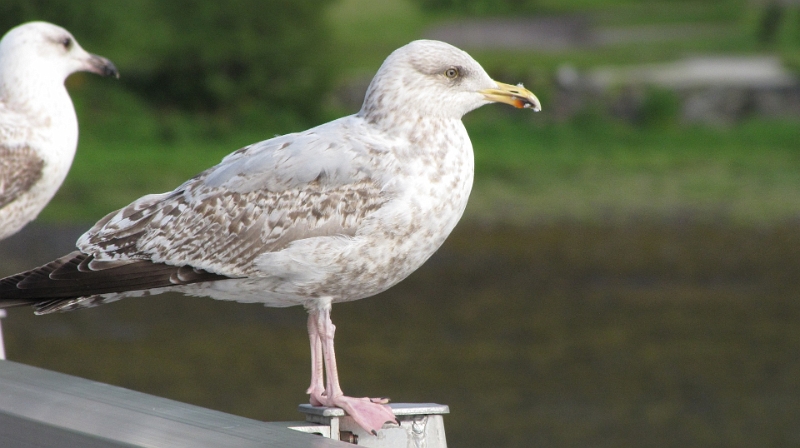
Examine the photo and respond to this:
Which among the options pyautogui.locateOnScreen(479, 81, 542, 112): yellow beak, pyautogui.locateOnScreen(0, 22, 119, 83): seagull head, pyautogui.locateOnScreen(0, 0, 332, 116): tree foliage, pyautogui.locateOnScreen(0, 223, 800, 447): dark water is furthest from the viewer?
pyautogui.locateOnScreen(0, 0, 332, 116): tree foliage

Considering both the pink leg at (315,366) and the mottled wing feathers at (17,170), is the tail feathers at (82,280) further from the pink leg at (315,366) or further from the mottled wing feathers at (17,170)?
the mottled wing feathers at (17,170)

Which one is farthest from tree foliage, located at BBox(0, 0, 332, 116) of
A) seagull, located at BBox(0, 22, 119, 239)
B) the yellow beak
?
the yellow beak

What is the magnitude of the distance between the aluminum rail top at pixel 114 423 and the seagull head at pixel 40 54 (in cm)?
321

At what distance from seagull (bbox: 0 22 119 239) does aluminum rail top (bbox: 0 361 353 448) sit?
2801mm

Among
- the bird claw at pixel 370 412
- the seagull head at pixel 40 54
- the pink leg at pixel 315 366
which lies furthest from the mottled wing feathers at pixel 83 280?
the seagull head at pixel 40 54

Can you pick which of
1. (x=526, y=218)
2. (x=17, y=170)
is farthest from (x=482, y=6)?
(x=17, y=170)

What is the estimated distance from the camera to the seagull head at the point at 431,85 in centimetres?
348

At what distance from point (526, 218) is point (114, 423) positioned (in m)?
15.5

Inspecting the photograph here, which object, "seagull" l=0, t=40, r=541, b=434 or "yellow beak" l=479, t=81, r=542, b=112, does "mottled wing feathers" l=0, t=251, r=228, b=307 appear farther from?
"yellow beak" l=479, t=81, r=542, b=112

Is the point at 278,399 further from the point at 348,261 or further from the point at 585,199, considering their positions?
the point at 585,199

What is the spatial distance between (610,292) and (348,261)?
1043 centimetres

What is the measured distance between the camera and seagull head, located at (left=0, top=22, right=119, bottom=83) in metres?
5.42

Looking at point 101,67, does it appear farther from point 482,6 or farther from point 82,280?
point 482,6

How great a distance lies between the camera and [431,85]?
352 centimetres
